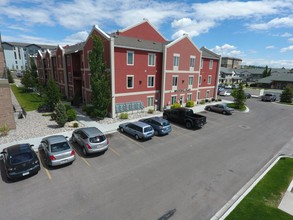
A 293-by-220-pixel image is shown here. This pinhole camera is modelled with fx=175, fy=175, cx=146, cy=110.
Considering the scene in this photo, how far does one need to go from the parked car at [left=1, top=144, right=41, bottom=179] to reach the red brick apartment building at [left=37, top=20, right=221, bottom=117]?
12.9 m

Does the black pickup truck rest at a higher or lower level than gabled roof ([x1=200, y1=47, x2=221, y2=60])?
lower

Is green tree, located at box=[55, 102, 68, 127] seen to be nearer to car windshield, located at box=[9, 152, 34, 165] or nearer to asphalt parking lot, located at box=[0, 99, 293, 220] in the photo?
asphalt parking lot, located at box=[0, 99, 293, 220]

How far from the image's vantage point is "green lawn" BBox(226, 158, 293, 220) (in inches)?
319

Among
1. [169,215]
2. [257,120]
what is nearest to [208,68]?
[257,120]

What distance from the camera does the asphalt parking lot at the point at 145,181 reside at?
8406 millimetres

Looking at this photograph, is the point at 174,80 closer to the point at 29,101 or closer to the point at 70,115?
the point at 70,115

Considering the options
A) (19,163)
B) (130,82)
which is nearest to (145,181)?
A: (19,163)

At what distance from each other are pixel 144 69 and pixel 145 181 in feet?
60.2

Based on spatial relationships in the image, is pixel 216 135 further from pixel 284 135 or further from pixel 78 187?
pixel 78 187

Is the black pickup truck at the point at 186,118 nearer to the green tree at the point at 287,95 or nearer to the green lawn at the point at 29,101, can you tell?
the green lawn at the point at 29,101

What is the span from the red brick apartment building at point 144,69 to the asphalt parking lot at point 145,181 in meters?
9.38

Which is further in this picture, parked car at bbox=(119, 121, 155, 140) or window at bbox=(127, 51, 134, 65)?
window at bbox=(127, 51, 134, 65)

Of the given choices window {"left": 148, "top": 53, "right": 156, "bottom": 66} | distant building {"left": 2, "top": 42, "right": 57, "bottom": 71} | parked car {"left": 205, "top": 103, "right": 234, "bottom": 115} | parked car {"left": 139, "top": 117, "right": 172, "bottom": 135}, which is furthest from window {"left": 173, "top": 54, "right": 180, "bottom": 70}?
distant building {"left": 2, "top": 42, "right": 57, "bottom": 71}

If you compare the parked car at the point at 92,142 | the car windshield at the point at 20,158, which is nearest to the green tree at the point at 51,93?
the parked car at the point at 92,142
